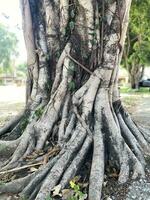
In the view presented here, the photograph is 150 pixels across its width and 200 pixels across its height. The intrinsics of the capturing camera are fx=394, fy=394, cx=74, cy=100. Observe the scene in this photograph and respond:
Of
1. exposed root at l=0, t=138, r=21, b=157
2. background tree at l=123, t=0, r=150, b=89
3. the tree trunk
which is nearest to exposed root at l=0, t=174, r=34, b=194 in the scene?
the tree trunk

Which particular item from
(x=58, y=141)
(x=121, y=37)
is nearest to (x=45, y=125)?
(x=58, y=141)

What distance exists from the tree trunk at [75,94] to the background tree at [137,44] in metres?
10.7

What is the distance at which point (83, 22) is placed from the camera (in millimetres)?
5598

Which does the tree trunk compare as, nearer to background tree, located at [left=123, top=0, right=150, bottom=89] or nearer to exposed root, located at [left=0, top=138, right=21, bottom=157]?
exposed root, located at [left=0, top=138, right=21, bottom=157]

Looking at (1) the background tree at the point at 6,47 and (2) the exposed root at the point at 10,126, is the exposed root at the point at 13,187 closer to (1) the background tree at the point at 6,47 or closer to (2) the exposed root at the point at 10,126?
(2) the exposed root at the point at 10,126

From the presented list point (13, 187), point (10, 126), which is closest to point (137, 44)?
point (10, 126)

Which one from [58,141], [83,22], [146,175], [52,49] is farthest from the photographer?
[52,49]

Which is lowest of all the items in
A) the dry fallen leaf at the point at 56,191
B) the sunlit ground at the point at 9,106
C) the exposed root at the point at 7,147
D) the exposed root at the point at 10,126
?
the sunlit ground at the point at 9,106

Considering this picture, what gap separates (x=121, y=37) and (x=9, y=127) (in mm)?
2427

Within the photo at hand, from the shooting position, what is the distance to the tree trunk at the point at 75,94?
4.81 m

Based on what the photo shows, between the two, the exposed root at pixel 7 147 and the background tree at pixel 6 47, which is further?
the background tree at pixel 6 47

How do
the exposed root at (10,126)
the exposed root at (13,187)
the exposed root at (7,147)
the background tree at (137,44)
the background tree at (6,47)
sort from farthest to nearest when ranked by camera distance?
the background tree at (6,47)
the background tree at (137,44)
the exposed root at (10,126)
the exposed root at (7,147)
the exposed root at (13,187)

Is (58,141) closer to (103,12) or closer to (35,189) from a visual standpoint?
(35,189)

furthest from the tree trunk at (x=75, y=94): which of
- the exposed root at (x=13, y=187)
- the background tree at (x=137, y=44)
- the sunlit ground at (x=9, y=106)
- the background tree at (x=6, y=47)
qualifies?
the background tree at (x=6, y=47)
